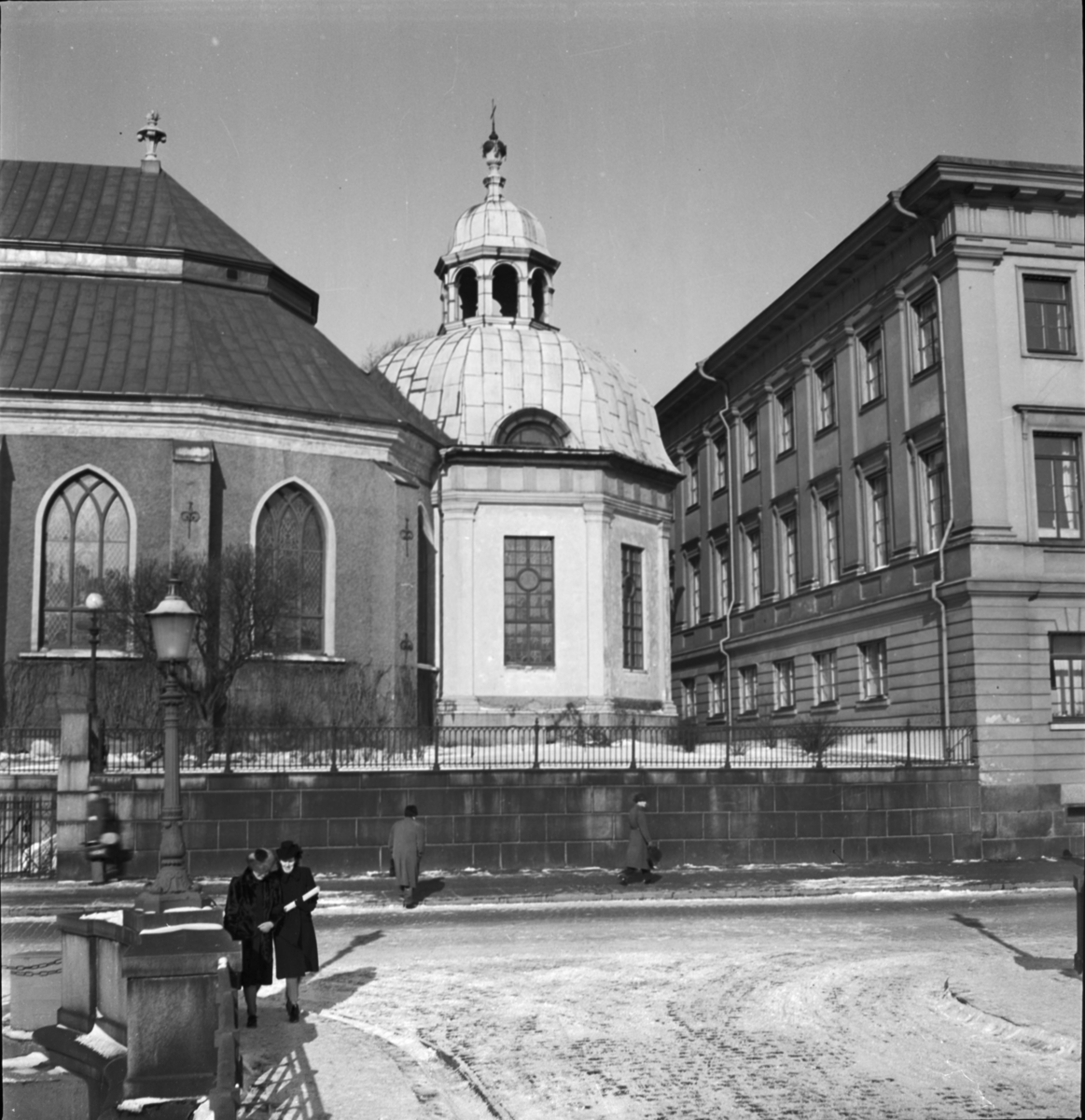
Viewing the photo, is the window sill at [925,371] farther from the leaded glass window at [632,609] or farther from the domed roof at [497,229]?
the domed roof at [497,229]

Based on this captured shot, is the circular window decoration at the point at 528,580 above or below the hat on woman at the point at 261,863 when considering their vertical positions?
above

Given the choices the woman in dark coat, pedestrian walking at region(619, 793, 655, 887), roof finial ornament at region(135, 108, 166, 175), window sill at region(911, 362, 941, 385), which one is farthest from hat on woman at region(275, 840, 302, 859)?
roof finial ornament at region(135, 108, 166, 175)

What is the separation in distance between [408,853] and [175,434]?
1387 centimetres

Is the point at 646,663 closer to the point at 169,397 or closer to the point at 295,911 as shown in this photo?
the point at 169,397

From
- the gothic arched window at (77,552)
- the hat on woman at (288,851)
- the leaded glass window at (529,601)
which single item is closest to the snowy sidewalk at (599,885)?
the gothic arched window at (77,552)

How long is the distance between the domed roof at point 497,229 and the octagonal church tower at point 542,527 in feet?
10.9

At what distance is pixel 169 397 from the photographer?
31641 millimetres

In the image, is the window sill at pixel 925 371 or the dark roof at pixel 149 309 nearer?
the dark roof at pixel 149 309

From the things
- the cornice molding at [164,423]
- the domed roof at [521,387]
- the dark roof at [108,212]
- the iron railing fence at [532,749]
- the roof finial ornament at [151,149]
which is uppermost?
the roof finial ornament at [151,149]

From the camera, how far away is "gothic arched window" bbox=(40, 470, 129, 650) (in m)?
30.8

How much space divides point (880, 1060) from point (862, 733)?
1798 centimetres

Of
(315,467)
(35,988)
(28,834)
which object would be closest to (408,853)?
(28,834)

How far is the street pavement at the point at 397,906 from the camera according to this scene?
9.55 metres

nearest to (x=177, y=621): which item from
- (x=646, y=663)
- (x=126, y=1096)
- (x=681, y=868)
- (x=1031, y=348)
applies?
(x=126, y=1096)
